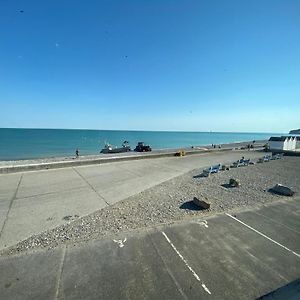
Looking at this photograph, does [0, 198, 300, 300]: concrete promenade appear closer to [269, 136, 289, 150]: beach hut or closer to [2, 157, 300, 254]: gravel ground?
[2, 157, 300, 254]: gravel ground

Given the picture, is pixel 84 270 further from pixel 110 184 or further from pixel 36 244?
pixel 110 184

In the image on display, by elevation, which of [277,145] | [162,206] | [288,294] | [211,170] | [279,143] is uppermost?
[288,294]

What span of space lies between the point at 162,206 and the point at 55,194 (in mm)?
5667

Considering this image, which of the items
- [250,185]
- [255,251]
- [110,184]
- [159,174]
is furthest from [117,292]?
[159,174]

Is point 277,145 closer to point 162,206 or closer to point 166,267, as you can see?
point 162,206

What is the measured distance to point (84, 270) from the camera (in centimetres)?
490

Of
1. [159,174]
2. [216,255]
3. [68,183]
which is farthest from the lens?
[159,174]

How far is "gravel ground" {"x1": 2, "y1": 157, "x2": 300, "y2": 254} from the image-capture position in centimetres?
646

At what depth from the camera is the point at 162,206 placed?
9.12 metres

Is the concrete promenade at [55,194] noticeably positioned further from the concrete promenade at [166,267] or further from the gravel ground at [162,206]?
the concrete promenade at [166,267]

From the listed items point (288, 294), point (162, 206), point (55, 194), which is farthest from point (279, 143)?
point (288, 294)

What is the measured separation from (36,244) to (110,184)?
707cm

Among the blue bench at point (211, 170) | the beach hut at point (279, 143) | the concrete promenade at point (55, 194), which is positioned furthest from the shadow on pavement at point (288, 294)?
the beach hut at point (279, 143)

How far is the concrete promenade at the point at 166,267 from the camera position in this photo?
4.33 metres
